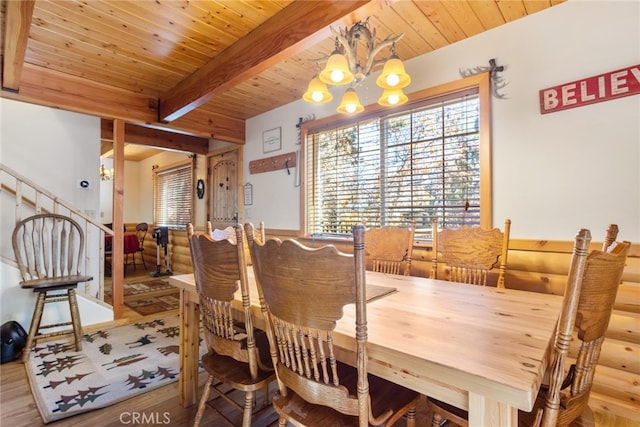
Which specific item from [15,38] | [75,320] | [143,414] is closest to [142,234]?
[75,320]

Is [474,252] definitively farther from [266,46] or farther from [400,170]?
[266,46]

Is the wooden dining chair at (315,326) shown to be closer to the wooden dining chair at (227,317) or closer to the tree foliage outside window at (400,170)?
the wooden dining chair at (227,317)

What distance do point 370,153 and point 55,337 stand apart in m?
3.23

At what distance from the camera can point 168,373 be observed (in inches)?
88.1

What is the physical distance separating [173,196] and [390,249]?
5.39 m

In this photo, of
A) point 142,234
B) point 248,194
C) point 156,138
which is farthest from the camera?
point 142,234

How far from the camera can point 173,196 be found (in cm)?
624

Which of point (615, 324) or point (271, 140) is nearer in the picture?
point (615, 324)

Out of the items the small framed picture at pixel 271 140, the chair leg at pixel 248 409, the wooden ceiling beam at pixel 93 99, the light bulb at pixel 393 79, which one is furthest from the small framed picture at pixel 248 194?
the chair leg at pixel 248 409

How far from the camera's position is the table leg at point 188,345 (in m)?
1.82

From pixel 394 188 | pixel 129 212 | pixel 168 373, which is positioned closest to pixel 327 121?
pixel 394 188

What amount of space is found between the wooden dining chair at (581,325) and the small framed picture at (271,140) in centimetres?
324

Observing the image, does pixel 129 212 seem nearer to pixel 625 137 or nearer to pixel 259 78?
pixel 259 78

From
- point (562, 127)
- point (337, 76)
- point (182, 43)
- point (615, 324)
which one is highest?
point (182, 43)
